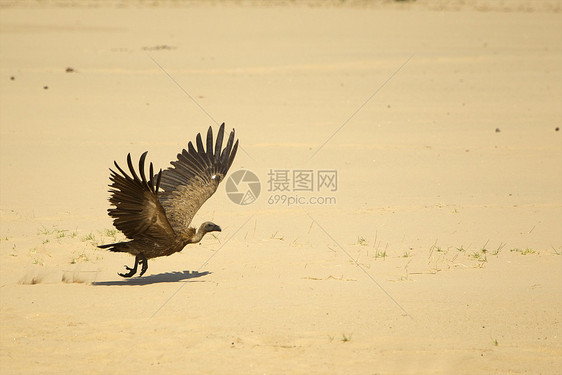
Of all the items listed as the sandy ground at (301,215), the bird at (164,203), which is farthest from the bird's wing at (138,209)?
the sandy ground at (301,215)

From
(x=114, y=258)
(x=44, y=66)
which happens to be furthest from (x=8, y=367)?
(x=44, y=66)

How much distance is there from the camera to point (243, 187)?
497 inches

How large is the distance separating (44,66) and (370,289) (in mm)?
20571

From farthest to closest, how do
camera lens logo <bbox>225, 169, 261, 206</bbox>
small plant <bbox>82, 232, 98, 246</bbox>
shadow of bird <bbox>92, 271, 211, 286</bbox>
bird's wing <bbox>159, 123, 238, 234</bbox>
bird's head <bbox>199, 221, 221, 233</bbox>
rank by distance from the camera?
camera lens logo <bbox>225, 169, 261, 206</bbox> → small plant <bbox>82, 232, 98, 246</bbox> → bird's wing <bbox>159, 123, 238, 234</bbox> → shadow of bird <bbox>92, 271, 211, 286</bbox> → bird's head <bbox>199, 221, 221, 233</bbox>

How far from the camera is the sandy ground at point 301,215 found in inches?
257

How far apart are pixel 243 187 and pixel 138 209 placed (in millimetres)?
5469

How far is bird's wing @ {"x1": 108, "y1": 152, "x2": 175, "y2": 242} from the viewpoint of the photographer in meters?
6.99

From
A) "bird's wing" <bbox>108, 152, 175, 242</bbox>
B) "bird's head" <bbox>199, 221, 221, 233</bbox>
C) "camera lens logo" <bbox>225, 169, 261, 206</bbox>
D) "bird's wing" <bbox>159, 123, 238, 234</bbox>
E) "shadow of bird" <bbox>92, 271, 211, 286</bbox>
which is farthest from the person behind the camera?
"camera lens logo" <bbox>225, 169, 261, 206</bbox>

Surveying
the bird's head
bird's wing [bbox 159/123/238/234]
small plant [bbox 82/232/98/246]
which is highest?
bird's wing [bbox 159/123/238/234]

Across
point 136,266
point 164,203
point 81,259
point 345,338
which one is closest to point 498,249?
point 345,338

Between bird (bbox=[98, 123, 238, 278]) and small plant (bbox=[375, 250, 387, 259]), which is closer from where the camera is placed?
bird (bbox=[98, 123, 238, 278])

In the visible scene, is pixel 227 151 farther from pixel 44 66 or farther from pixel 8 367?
pixel 44 66

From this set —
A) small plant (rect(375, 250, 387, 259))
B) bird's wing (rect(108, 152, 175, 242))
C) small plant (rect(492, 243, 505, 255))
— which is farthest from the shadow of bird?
small plant (rect(492, 243, 505, 255))

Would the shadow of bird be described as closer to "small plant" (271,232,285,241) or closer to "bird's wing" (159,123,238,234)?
"bird's wing" (159,123,238,234)
